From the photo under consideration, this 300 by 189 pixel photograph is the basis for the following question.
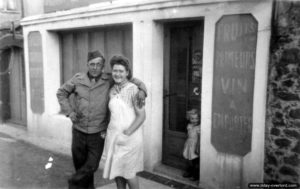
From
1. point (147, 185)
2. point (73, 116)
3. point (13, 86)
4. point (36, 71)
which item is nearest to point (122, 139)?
point (73, 116)

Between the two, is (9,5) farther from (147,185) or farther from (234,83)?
(234,83)

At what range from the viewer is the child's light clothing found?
441 cm

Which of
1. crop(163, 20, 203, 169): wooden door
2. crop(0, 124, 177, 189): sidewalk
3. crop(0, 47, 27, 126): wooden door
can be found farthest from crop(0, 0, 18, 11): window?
crop(163, 20, 203, 169): wooden door

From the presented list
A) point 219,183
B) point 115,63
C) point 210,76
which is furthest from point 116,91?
point 219,183

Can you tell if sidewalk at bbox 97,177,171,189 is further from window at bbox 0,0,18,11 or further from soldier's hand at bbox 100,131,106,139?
window at bbox 0,0,18,11

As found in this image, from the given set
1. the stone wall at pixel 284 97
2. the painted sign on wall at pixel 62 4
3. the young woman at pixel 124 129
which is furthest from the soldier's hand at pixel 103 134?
the painted sign on wall at pixel 62 4

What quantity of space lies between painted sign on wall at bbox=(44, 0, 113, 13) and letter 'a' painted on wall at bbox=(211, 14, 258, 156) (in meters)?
2.74

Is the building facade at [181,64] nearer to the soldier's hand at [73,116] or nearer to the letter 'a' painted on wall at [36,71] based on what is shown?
the letter 'a' painted on wall at [36,71]

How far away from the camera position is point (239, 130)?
12.7 ft

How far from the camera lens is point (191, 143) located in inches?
174

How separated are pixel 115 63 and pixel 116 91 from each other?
0.32 m

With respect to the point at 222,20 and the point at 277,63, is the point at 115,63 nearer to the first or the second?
the point at 222,20

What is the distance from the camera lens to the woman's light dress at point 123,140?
10.5ft

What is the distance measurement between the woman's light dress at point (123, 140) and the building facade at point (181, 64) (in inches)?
51.9
